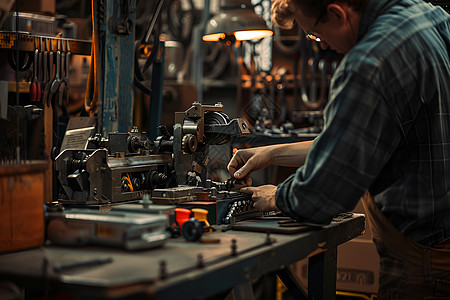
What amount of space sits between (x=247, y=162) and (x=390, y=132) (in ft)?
2.09

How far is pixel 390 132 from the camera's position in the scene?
1.68 metres

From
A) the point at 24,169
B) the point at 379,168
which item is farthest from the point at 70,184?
the point at 379,168

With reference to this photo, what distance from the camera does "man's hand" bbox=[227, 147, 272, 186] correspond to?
7.16 feet

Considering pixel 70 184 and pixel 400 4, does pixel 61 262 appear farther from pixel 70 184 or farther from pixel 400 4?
pixel 400 4

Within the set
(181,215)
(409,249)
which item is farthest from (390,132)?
(181,215)

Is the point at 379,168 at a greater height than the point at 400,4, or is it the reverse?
the point at 400,4

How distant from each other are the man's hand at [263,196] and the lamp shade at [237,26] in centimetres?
154

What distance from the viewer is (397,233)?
178 centimetres

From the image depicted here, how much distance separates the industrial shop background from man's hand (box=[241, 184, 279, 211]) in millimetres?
32

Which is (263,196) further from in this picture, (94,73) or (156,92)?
(156,92)

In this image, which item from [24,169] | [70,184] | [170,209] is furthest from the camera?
[70,184]

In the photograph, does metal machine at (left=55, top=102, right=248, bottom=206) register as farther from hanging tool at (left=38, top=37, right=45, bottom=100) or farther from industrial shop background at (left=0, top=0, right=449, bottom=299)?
hanging tool at (left=38, top=37, right=45, bottom=100)

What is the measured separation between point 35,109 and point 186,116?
0.58 metres

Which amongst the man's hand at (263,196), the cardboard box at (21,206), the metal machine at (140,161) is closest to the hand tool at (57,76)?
the metal machine at (140,161)
